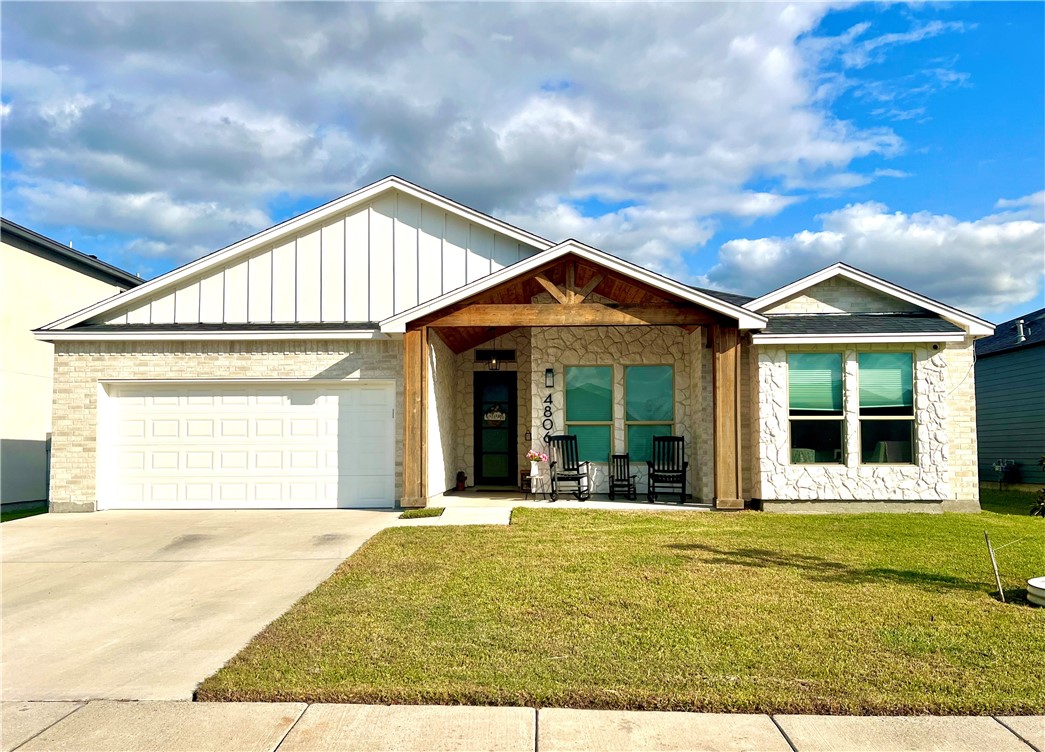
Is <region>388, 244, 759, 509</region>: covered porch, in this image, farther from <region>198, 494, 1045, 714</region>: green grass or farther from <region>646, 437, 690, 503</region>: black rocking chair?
<region>198, 494, 1045, 714</region>: green grass

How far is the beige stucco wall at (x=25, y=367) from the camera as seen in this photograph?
1483cm

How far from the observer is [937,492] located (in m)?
11.9

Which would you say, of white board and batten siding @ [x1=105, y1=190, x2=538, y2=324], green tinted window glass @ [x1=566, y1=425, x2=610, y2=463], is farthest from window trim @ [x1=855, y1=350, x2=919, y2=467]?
white board and batten siding @ [x1=105, y1=190, x2=538, y2=324]

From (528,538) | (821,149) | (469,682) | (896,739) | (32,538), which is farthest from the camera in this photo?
(821,149)

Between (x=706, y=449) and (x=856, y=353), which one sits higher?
(x=856, y=353)

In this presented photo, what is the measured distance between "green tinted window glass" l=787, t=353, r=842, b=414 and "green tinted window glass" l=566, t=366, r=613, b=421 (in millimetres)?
3317

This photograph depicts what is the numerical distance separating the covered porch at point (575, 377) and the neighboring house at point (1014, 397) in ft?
29.4

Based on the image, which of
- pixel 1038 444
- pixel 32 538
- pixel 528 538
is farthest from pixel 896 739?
pixel 1038 444

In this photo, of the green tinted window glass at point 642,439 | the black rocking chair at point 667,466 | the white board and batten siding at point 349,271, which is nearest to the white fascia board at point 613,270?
the white board and batten siding at point 349,271

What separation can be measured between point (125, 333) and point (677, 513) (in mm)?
9711

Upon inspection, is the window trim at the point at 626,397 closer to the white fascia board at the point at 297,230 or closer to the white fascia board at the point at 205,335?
the white fascia board at the point at 297,230

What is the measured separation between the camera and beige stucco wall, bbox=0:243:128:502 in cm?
1483

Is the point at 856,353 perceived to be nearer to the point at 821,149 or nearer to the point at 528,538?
the point at 821,149

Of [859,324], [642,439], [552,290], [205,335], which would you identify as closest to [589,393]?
[642,439]
